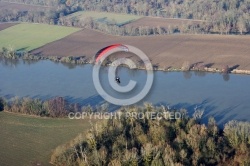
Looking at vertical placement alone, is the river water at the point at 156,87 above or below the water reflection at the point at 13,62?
below

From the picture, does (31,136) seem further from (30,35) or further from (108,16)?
(108,16)

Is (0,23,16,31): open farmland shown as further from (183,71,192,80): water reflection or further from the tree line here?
the tree line

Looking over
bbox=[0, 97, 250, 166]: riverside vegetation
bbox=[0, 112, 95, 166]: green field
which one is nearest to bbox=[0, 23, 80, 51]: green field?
bbox=[0, 112, 95, 166]: green field

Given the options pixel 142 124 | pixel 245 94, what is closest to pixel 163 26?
pixel 245 94

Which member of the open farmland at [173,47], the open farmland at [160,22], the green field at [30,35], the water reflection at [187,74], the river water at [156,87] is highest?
the open farmland at [160,22]

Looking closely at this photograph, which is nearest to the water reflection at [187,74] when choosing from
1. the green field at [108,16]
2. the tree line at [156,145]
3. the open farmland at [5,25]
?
the tree line at [156,145]

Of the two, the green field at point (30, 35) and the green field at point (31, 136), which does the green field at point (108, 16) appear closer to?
the green field at point (30, 35)
